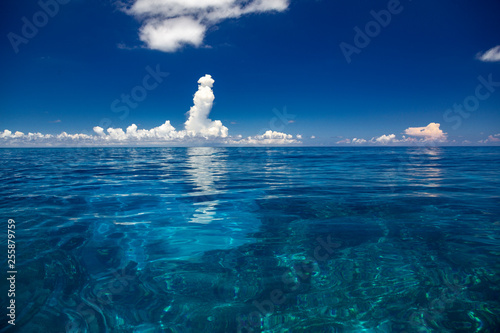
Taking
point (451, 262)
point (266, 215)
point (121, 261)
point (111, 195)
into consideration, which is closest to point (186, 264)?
point (121, 261)

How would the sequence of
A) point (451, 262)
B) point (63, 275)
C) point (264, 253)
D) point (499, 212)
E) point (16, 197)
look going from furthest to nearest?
point (16, 197) < point (499, 212) < point (264, 253) < point (451, 262) < point (63, 275)

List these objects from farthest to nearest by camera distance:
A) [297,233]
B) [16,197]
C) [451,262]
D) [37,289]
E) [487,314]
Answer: [16,197] < [297,233] < [451,262] < [37,289] < [487,314]

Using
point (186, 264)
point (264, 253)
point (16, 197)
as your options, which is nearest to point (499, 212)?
point (264, 253)

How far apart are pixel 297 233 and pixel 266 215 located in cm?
225

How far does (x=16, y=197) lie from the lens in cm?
1297

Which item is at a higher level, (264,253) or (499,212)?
(499,212)

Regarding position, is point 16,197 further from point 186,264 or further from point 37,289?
point 186,264

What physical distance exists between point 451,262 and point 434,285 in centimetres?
139

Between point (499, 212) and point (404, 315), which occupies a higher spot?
point (499, 212)

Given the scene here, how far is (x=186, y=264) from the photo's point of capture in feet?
20.9

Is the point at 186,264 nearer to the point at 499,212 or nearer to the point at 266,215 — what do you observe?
the point at 266,215

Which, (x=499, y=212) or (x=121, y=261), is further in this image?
(x=499, y=212)

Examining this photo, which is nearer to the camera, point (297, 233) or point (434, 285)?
point (434, 285)

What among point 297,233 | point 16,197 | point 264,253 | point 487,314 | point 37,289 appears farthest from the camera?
point 16,197
